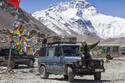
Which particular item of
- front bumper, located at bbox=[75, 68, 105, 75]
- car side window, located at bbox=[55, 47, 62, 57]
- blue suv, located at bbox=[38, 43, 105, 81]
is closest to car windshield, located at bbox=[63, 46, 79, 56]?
blue suv, located at bbox=[38, 43, 105, 81]

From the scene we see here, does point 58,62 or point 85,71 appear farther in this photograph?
point 58,62

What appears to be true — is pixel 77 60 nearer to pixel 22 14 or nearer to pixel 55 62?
pixel 55 62

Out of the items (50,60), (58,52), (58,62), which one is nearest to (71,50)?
(58,52)

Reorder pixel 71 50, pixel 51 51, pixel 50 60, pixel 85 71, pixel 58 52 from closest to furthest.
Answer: pixel 85 71 < pixel 71 50 < pixel 58 52 < pixel 50 60 < pixel 51 51

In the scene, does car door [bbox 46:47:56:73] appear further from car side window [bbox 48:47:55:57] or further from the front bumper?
the front bumper

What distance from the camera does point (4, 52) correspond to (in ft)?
76.1

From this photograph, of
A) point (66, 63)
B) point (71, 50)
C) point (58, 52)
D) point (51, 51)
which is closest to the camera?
point (66, 63)

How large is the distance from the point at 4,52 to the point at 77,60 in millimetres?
10954

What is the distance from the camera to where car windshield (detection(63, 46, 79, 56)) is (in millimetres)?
14445

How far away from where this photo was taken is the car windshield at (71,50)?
14445 millimetres

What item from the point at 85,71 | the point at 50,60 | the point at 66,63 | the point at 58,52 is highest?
the point at 58,52

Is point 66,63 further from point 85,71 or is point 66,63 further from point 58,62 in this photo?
point 85,71

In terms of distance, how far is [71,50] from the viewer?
47.8 ft

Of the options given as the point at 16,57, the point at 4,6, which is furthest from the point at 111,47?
the point at 4,6
